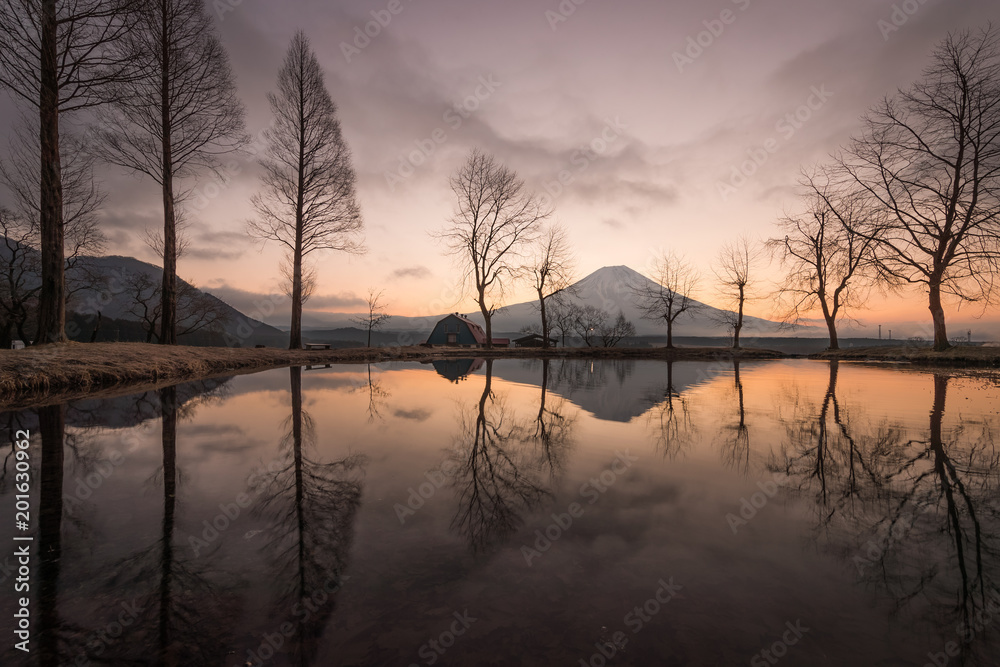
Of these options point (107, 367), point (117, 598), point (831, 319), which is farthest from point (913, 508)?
point (831, 319)

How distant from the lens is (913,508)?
3.12 m

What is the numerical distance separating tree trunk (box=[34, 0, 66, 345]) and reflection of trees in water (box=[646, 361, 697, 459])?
48.1ft

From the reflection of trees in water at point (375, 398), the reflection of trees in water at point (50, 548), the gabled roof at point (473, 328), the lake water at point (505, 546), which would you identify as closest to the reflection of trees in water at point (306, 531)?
the lake water at point (505, 546)

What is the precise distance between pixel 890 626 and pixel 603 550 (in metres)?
1.27

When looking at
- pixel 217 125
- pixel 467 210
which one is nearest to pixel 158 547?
pixel 217 125

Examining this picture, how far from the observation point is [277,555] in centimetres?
237

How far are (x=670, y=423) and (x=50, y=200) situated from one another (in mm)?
16083

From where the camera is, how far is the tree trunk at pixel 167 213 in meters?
15.4

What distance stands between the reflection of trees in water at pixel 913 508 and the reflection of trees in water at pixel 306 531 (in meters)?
2.69

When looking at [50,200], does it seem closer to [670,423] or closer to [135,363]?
[135,363]

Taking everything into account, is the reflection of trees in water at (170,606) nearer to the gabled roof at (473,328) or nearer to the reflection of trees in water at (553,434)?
the reflection of trees in water at (553,434)

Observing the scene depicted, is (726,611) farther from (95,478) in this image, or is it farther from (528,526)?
(95,478)

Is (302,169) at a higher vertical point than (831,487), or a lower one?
higher

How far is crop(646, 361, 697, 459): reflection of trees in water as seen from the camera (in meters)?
5.02
